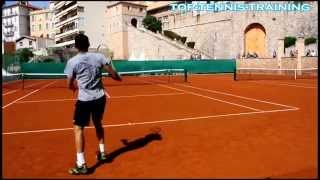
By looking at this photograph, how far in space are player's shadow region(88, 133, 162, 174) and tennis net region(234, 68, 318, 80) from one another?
25397mm

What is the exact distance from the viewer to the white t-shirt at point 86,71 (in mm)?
6793

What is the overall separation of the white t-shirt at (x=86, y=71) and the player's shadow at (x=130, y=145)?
101cm

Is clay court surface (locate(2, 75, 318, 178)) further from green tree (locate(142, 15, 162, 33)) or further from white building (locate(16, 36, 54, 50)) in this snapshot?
white building (locate(16, 36, 54, 50))

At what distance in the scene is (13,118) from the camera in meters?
12.8

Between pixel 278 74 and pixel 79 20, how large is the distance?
29.4 m

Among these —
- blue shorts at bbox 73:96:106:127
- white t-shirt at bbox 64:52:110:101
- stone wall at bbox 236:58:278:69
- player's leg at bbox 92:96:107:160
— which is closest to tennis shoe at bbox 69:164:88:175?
blue shorts at bbox 73:96:106:127

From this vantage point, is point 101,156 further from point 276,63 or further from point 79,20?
point 79,20

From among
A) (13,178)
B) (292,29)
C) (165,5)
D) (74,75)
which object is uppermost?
(165,5)

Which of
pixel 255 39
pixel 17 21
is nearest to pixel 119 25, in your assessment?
pixel 255 39

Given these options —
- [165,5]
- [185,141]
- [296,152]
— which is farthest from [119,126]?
[165,5]

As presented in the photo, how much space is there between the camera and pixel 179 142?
855 cm

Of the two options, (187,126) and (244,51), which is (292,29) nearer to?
(244,51)

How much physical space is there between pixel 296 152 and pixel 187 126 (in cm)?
326

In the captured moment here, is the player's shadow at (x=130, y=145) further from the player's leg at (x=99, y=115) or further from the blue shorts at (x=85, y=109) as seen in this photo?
the blue shorts at (x=85, y=109)
